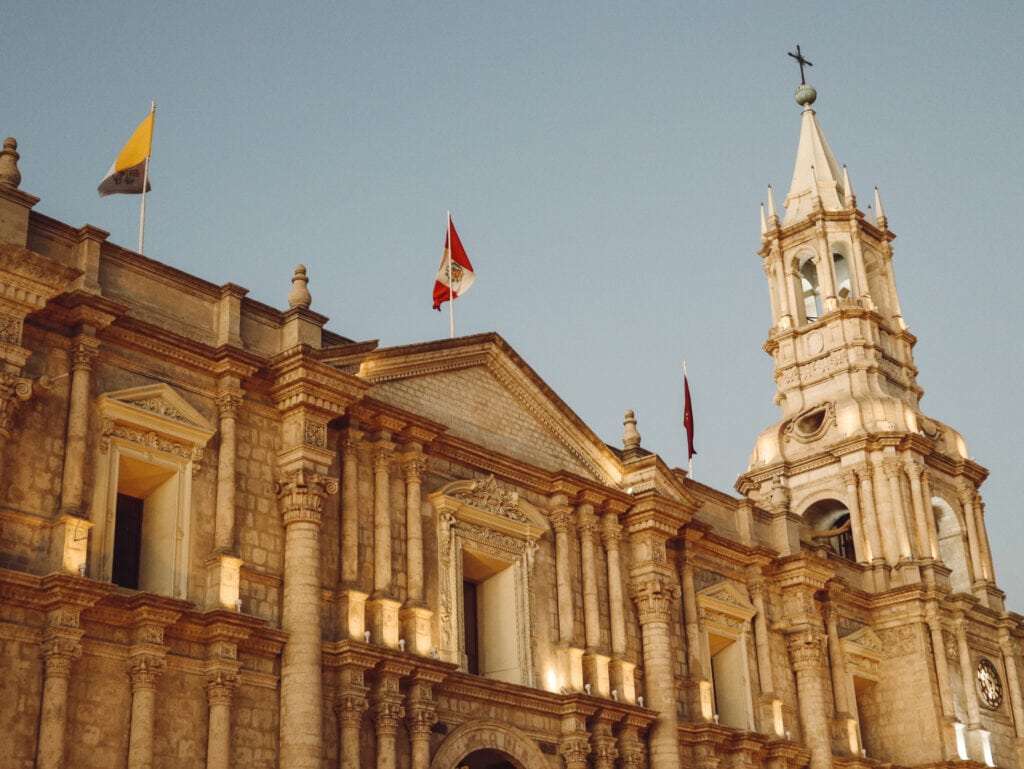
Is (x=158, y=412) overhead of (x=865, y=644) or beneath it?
overhead

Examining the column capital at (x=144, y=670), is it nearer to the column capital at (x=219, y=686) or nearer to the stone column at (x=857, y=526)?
the column capital at (x=219, y=686)

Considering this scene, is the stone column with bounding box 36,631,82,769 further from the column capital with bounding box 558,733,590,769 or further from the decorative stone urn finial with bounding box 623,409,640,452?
the decorative stone urn finial with bounding box 623,409,640,452

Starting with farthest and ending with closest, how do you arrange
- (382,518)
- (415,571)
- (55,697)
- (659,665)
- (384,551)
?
1. (659,665)
2. (415,571)
3. (382,518)
4. (384,551)
5. (55,697)

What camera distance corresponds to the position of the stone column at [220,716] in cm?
2016

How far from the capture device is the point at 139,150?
79.1ft

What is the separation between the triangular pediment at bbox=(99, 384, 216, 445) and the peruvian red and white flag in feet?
25.1

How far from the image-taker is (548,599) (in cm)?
2719

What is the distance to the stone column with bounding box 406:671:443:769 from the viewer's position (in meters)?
22.8

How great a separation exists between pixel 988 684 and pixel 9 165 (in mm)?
30568

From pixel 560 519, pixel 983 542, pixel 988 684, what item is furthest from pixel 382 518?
pixel 983 542

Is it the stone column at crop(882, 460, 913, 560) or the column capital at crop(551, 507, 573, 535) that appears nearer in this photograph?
the column capital at crop(551, 507, 573, 535)

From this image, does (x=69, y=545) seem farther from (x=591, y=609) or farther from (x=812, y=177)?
(x=812, y=177)

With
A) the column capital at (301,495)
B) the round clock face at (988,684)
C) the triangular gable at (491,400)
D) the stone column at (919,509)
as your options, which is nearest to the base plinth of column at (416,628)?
the column capital at (301,495)

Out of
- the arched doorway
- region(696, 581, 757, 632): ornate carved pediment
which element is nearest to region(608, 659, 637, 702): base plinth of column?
the arched doorway
